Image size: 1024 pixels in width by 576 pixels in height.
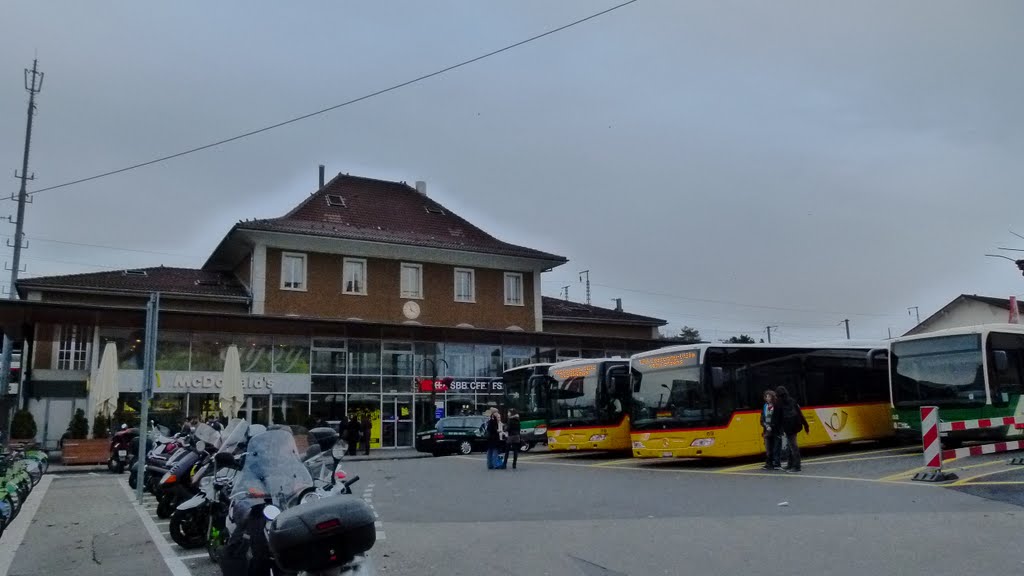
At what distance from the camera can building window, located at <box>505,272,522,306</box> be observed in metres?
42.8

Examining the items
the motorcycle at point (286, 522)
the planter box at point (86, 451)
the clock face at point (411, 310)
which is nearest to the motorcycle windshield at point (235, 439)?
the motorcycle at point (286, 522)

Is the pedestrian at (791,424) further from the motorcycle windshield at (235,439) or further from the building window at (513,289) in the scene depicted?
the building window at (513,289)

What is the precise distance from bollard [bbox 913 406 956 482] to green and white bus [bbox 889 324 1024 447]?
14.1ft

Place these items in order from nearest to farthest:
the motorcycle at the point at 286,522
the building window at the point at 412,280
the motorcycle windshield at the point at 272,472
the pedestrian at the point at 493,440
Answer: the motorcycle at the point at 286,522 → the motorcycle windshield at the point at 272,472 → the pedestrian at the point at 493,440 → the building window at the point at 412,280

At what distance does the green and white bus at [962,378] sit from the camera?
18.0m

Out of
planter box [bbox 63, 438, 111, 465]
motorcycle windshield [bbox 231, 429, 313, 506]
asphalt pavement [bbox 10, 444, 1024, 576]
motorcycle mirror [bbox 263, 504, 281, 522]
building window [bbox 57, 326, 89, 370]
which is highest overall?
building window [bbox 57, 326, 89, 370]

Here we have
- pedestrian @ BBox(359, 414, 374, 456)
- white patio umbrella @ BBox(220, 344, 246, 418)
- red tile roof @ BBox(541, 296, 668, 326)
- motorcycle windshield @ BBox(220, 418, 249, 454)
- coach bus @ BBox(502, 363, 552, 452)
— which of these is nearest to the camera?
motorcycle windshield @ BBox(220, 418, 249, 454)

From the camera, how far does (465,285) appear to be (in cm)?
4172

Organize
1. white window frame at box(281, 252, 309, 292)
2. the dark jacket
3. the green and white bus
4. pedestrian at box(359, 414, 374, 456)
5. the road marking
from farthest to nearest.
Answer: white window frame at box(281, 252, 309, 292) → pedestrian at box(359, 414, 374, 456) → the green and white bus → the dark jacket → the road marking

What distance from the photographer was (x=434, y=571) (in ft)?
26.0

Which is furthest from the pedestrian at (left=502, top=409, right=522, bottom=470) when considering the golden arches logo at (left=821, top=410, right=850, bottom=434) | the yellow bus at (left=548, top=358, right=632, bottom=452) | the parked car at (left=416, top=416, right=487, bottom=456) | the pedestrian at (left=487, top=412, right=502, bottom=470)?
the parked car at (left=416, top=416, right=487, bottom=456)

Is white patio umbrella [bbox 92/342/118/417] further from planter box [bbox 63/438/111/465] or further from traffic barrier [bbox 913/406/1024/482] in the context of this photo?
traffic barrier [bbox 913/406/1024/482]

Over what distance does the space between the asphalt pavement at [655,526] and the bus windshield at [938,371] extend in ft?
5.73

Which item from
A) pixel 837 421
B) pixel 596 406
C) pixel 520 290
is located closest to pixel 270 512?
pixel 837 421
